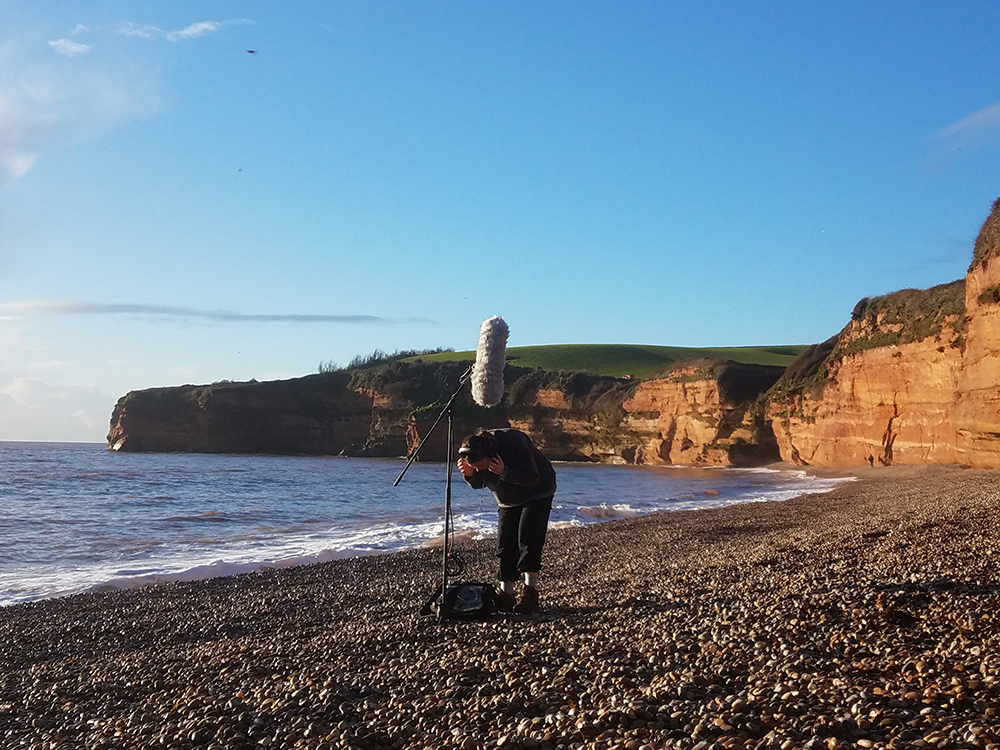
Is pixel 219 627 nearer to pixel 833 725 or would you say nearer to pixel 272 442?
pixel 833 725

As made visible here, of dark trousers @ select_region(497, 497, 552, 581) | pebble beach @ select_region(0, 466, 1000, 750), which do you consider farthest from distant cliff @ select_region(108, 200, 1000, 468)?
pebble beach @ select_region(0, 466, 1000, 750)

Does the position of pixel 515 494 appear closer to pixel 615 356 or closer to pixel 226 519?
pixel 226 519

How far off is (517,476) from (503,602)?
122 cm

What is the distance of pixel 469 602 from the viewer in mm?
7457

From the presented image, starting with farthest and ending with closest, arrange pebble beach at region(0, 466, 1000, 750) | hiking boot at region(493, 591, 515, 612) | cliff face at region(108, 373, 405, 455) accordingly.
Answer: cliff face at region(108, 373, 405, 455) → hiking boot at region(493, 591, 515, 612) → pebble beach at region(0, 466, 1000, 750)

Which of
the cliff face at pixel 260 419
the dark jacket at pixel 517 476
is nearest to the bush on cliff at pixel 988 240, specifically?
the dark jacket at pixel 517 476

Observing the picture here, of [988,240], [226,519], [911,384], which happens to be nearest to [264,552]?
[226,519]

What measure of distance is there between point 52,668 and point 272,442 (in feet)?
322

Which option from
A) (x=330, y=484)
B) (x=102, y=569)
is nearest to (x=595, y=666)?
(x=102, y=569)

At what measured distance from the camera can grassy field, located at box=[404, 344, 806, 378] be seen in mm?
123062

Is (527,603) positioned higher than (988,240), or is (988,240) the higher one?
(988,240)

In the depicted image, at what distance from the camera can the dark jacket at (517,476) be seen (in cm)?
757

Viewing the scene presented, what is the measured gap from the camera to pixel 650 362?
128125 mm

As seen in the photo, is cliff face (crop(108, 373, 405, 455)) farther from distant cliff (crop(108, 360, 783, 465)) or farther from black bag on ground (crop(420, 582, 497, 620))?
→ black bag on ground (crop(420, 582, 497, 620))
